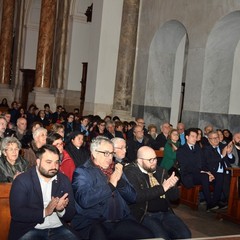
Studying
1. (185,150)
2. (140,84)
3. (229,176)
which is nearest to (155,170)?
(185,150)

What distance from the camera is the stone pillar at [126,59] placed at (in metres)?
15.4

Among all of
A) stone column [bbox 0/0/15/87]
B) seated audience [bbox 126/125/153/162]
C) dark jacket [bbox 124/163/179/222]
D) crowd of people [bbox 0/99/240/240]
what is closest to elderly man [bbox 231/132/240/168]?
seated audience [bbox 126/125/153/162]

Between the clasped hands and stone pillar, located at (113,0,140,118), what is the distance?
11.4 m

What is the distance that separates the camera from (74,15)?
19.0 m

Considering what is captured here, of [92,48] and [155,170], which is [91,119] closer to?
[92,48]

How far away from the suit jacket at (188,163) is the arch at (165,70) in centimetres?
717

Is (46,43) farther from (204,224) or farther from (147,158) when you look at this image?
(147,158)

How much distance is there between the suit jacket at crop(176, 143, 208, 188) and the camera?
7898mm

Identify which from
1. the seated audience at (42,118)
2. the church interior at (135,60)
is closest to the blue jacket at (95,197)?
the church interior at (135,60)

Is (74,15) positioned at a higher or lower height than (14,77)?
higher

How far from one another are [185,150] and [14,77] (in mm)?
17065

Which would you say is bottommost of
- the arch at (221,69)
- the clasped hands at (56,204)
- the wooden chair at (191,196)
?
the wooden chair at (191,196)

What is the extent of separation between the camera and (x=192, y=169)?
792 cm

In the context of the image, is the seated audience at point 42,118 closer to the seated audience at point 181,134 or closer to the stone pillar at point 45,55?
the stone pillar at point 45,55
